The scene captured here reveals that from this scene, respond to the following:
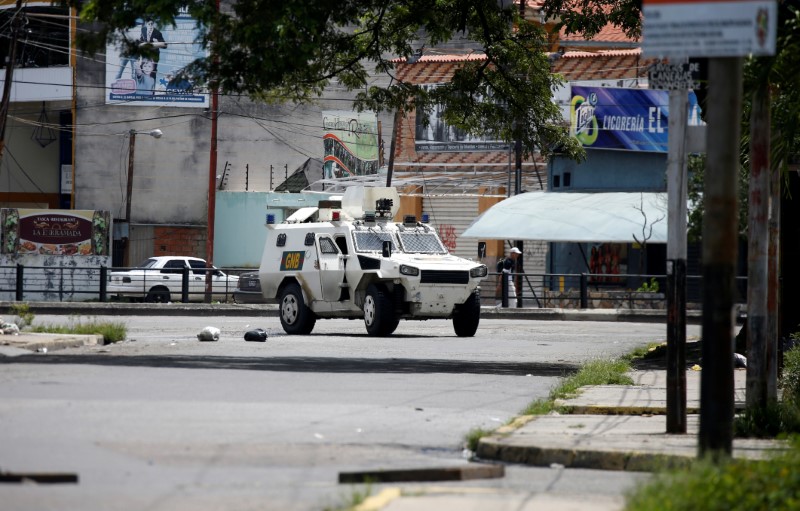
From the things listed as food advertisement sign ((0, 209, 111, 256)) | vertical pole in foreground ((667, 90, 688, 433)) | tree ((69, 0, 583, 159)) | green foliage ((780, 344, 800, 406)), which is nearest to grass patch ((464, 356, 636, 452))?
vertical pole in foreground ((667, 90, 688, 433))

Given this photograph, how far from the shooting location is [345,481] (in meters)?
7.30

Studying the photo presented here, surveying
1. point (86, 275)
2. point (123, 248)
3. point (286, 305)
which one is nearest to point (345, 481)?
point (286, 305)

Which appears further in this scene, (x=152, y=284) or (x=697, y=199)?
(x=697, y=199)

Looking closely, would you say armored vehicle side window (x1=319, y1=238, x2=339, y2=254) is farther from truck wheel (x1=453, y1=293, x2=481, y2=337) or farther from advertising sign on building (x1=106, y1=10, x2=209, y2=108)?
advertising sign on building (x1=106, y1=10, x2=209, y2=108)

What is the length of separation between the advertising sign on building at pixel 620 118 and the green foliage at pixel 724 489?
34758 millimetres

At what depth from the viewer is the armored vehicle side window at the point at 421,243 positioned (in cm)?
2453

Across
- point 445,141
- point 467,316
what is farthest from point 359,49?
point 445,141

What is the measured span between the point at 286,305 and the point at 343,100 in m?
28.8

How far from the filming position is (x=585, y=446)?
28.6ft

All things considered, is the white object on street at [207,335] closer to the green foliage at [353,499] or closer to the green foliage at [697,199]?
the green foliage at [353,499]

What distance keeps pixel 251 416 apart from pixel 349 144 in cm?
4364

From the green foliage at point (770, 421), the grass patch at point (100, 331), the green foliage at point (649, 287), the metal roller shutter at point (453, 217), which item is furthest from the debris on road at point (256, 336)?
the metal roller shutter at point (453, 217)

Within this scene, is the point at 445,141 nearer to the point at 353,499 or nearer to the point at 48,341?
the point at 48,341

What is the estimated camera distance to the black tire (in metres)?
37.2
